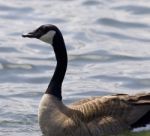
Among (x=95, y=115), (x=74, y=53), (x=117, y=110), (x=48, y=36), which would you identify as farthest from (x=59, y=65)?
(x=74, y=53)

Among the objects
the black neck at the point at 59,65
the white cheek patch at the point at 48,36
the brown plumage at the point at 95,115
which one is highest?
the white cheek patch at the point at 48,36

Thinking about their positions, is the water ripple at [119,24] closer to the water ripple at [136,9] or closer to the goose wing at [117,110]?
the water ripple at [136,9]

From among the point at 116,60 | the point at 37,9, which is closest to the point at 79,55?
the point at 116,60

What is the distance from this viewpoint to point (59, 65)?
12.2m

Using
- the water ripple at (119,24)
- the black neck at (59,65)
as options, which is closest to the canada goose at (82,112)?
the black neck at (59,65)

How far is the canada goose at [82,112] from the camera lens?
1180 centimetres

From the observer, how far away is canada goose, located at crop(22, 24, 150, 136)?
1180 cm

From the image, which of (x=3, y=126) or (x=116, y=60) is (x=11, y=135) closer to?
(x=3, y=126)

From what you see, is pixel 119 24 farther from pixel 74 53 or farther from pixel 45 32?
pixel 45 32

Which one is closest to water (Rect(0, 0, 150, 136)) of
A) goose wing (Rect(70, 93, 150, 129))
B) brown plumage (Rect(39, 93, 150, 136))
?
brown plumage (Rect(39, 93, 150, 136))

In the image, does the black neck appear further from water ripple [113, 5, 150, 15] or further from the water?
water ripple [113, 5, 150, 15]

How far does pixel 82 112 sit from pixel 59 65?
0.88 metres

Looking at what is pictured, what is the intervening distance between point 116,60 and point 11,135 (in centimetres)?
492

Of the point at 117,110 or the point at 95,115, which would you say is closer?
the point at 95,115
